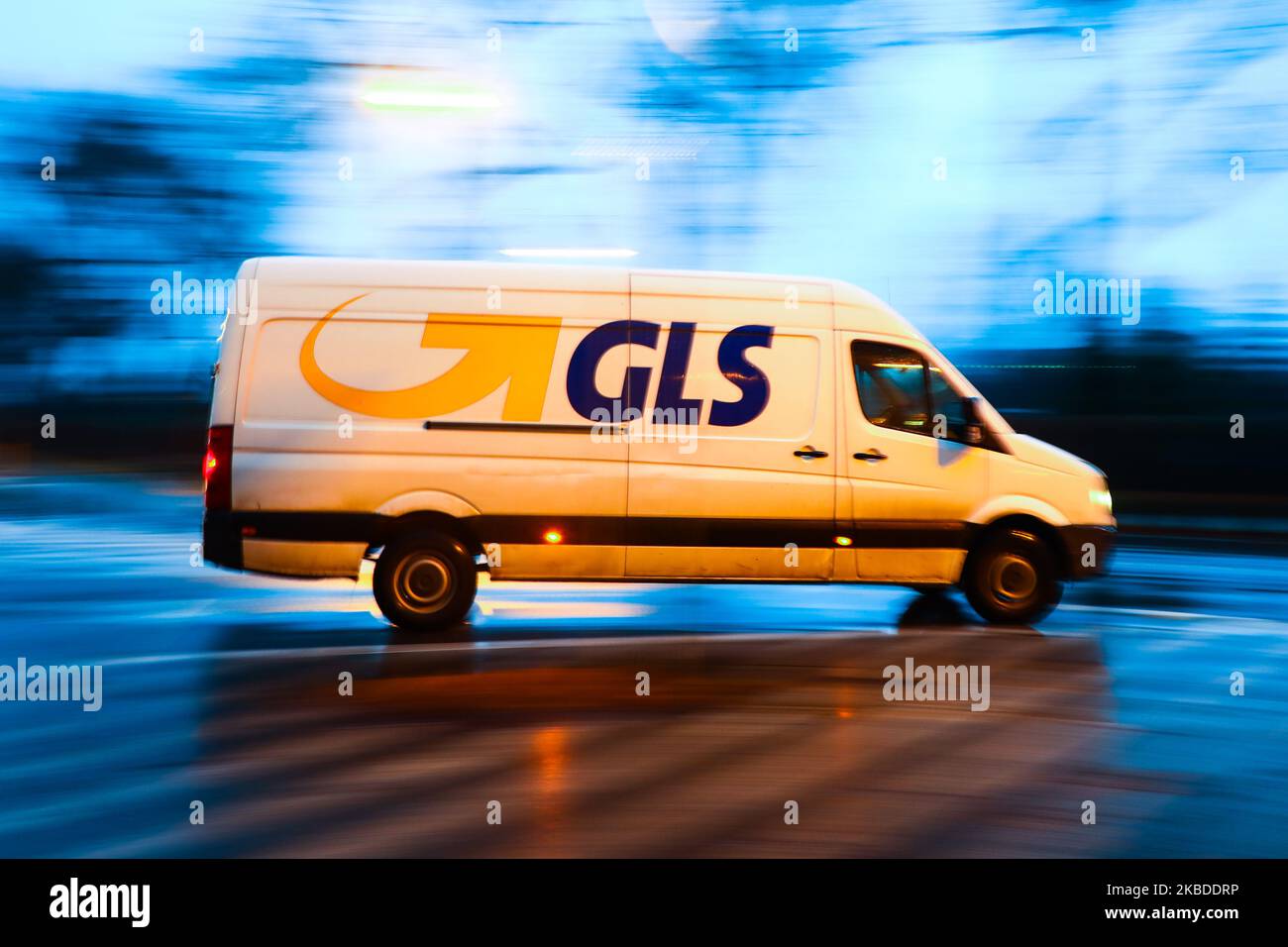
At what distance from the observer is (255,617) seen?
320 inches

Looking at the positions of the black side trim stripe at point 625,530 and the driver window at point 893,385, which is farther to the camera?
the driver window at point 893,385

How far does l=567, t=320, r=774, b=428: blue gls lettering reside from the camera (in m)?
7.45

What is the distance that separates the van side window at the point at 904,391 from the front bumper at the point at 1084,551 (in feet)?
3.33

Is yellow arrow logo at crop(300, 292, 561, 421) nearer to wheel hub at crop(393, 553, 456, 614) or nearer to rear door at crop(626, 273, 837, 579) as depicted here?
rear door at crop(626, 273, 837, 579)

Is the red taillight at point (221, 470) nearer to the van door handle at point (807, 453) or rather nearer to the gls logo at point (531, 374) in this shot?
the gls logo at point (531, 374)

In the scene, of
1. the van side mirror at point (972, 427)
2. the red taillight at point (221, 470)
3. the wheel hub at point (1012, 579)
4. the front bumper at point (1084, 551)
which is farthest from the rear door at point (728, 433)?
the red taillight at point (221, 470)

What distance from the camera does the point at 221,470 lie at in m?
7.19

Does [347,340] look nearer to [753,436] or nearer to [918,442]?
[753,436]

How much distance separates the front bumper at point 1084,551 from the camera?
776cm

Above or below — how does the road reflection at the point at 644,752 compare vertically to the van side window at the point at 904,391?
below

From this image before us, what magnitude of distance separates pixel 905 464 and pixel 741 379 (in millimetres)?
1233

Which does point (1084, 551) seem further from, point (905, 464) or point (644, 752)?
point (644, 752)
